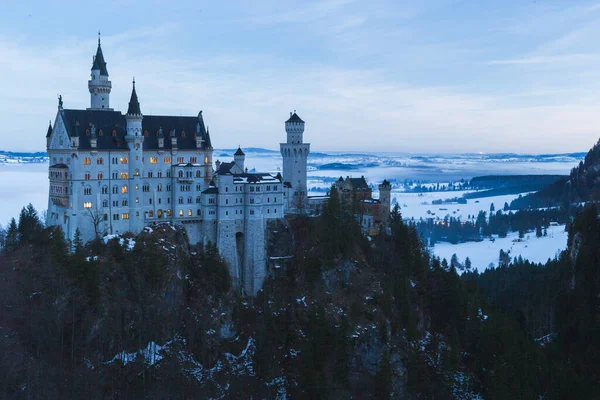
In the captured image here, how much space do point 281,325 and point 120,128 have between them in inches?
1440

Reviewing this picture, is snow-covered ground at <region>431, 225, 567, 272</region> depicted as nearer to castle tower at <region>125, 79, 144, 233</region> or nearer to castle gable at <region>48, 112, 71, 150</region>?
castle tower at <region>125, 79, 144, 233</region>

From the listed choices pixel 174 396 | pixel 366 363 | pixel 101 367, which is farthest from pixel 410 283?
pixel 101 367

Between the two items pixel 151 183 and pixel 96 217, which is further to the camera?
pixel 151 183

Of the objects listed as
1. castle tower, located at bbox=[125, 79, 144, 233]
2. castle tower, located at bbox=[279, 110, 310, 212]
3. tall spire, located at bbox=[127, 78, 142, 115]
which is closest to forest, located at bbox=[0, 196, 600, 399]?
castle tower, located at bbox=[125, 79, 144, 233]

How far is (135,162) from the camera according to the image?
276 feet

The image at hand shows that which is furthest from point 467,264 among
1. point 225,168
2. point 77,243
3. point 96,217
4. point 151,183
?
point 77,243

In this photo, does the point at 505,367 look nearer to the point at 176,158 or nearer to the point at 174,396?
the point at 174,396

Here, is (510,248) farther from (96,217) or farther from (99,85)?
(96,217)

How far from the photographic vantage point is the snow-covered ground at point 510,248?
159500 mm

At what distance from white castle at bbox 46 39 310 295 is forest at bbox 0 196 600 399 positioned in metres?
3.29

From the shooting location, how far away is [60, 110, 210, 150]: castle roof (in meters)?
81.6

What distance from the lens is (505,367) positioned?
76.9 m

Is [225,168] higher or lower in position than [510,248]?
higher

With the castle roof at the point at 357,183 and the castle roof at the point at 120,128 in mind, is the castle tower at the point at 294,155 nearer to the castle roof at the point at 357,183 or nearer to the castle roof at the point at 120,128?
the castle roof at the point at 357,183
